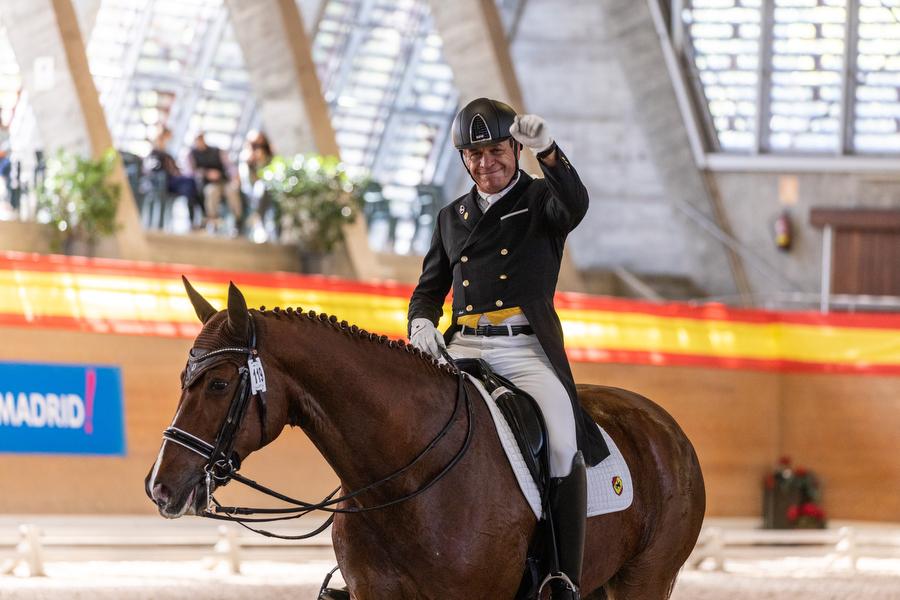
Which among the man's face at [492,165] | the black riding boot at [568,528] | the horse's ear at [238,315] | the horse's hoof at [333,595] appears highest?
the man's face at [492,165]

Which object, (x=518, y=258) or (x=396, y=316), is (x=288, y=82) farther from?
(x=518, y=258)

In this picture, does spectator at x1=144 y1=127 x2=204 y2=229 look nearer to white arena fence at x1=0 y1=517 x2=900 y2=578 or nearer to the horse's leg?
white arena fence at x1=0 y1=517 x2=900 y2=578

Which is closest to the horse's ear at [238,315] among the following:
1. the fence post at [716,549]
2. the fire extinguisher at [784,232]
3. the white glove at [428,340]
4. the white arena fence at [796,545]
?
the white glove at [428,340]

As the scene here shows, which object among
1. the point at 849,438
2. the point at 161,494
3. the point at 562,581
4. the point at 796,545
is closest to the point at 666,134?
the point at 849,438

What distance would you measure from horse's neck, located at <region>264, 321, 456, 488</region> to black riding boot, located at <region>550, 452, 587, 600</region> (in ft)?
1.32

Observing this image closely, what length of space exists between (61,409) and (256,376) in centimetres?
523

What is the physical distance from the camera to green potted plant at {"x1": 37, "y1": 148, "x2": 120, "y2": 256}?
36.0ft

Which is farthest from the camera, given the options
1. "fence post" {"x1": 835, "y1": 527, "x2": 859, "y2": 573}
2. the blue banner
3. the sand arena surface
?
"fence post" {"x1": 835, "y1": 527, "x2": 859, "y2": 573}

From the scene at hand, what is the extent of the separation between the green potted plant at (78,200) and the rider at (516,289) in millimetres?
7704

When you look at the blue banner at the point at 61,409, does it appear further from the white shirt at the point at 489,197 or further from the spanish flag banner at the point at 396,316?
the white shirt at the point at 489,197

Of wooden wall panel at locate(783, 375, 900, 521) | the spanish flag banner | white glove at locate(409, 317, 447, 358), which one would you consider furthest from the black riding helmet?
wooden wall panel at locate(783, 375, 900, 521)

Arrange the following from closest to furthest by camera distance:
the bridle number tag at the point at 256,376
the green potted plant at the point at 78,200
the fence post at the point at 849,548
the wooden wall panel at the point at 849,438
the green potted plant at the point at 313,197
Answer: the bridle number tag at the point at 256,376 < the fence post at the point at 849,548 < the green potted plant at the point at 78,200 < the wooden wall panel at the point at 849,438 < the green potted plant at the point at 313,197

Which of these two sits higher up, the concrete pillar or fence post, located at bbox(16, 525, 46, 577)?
the concrete pillar

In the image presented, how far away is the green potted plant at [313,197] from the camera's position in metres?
12.8
